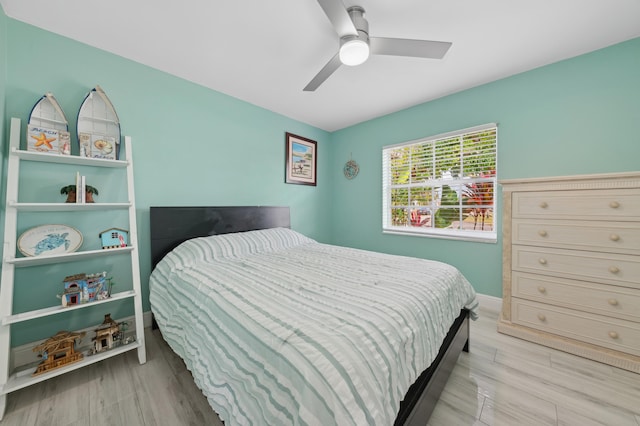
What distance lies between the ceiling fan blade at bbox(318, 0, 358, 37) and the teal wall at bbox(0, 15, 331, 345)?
5.54ft

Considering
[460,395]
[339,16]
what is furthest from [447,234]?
[339,16]

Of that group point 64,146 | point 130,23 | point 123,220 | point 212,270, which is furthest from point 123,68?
point 212,270

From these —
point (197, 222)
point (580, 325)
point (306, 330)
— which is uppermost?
point (197, 222)

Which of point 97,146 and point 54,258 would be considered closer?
point 54,258

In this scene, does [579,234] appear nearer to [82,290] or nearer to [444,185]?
[444,185]

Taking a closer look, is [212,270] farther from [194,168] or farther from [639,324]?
[639,324]

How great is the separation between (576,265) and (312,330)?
2.14 metres

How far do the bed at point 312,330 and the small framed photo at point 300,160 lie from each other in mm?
1615

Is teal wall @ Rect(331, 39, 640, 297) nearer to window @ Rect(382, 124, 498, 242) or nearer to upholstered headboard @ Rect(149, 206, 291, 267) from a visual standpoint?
window @ Rect(382, 124, 498, 242)

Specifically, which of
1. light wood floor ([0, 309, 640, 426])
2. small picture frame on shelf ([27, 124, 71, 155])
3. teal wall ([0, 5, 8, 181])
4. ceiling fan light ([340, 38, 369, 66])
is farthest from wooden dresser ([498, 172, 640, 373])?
teal wall ([0, 5, 8, 181])

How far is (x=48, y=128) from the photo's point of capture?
61.2 inches

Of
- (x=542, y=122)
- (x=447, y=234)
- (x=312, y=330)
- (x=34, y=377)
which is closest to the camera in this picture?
(x=312, y=330)

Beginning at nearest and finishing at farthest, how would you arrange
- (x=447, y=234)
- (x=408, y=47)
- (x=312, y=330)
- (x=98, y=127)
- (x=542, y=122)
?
(x=312, y=330) → (x=408, y=47) → (x=98, y=127) → (x=542, y=122) → (x=447, y=234)

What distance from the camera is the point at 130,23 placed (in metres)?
1.59
